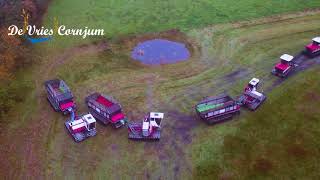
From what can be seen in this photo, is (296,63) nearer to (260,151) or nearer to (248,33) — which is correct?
(248,33)

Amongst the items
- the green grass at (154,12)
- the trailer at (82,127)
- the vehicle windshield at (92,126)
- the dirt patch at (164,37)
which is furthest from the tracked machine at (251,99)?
the green grass at (154,12)

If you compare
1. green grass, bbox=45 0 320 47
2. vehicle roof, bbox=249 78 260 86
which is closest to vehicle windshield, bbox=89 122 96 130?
green grass, bbox=45 0 320 47

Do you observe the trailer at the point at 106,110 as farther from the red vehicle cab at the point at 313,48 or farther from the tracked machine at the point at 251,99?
the red vehicle cab at the point at 313,48

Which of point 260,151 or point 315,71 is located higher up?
point 315,71

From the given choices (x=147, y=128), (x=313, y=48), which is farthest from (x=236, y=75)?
(x=147, y=128)


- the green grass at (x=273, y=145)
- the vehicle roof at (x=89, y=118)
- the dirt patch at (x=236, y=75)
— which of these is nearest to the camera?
the green grass at (x=273, y=145)

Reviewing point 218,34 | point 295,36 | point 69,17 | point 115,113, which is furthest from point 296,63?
point 69,17
